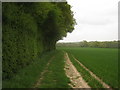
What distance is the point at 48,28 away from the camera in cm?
2369

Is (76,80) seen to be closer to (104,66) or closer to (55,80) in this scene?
(55,80)

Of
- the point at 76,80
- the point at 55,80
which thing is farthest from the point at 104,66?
the point at 55,80

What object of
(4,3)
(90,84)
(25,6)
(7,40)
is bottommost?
(90,84)

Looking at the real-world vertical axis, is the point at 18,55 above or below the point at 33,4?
below

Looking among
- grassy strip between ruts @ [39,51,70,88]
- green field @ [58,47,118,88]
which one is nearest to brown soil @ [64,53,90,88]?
grassy strip between ruts @ [39,51,70,88]

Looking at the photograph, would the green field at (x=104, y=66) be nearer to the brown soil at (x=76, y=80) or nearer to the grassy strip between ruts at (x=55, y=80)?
the brown soil at (x=76, y=80)

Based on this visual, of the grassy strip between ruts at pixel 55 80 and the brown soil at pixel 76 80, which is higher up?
the grassy strip between ruts at pixel 55 80

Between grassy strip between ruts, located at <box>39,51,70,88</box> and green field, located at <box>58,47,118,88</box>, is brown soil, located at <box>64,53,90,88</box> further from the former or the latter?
green field, located at <box>58,47,118,88</box>

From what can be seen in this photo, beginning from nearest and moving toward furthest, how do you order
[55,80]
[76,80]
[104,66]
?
[55,80] < [76,80] < [104,66]

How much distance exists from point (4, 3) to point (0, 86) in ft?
12.7

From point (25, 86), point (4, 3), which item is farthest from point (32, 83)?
point (4, 3)

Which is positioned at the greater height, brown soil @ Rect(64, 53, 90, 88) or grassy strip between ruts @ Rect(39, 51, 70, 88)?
grassy strip between ruts @ Rect(39, 51, 70, 88)

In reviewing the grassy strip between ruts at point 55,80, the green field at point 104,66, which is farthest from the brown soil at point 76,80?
the green field at point 104,66

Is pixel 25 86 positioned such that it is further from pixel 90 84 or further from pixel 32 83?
pixel 90 84
